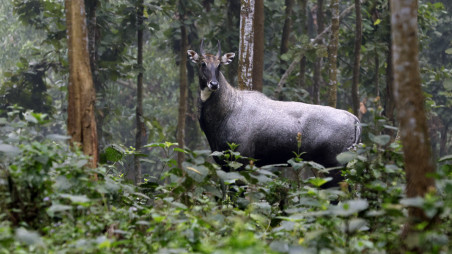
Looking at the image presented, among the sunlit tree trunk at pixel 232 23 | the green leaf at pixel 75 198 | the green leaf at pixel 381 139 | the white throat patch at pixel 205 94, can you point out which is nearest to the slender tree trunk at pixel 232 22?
the sunlit tree trunk at pixel 232 23

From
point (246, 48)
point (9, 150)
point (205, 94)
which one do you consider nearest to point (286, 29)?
point (246, 48)

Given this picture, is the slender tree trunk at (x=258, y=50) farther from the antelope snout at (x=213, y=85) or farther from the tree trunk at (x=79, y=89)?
the tree trunk at (x=79, y=89)

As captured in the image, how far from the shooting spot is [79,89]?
7.52 m

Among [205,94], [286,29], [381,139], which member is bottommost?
[381,139]

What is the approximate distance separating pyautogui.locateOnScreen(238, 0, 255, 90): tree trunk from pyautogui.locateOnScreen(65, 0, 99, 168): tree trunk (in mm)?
5099

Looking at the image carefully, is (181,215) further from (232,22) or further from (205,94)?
(232,22)

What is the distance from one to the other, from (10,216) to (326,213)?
2758mm

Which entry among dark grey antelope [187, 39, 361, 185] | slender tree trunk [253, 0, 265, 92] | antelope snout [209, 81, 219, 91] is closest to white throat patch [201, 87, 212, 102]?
dark grey antelope [187, 39, 361, 185]

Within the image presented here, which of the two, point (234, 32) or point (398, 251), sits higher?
point (234, 32)

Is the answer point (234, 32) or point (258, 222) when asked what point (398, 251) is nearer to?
point (258, 222)

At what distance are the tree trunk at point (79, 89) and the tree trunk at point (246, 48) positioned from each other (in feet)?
16.7

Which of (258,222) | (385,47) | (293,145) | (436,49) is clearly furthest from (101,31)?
(436,49)

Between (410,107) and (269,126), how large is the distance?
536 cm

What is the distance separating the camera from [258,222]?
6.88 meters
